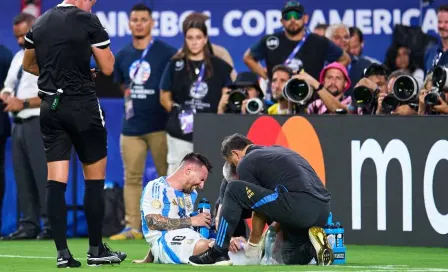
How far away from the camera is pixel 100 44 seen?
9922mm

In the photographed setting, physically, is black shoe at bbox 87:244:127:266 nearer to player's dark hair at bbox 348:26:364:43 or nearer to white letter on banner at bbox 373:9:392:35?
player's dark hair at bbox 348:26:364:43

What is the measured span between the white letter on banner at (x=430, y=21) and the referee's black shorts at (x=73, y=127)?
7448 millimetres

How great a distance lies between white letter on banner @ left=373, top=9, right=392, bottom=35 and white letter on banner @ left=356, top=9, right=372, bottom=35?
7 cm

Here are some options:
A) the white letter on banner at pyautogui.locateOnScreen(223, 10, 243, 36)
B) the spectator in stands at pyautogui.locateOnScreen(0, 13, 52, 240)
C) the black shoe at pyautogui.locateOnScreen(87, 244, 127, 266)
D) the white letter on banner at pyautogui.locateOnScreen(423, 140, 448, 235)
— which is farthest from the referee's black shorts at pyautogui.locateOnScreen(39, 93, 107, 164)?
the white letter on banner at pyautogui.locateOnScreen(223, 10, 243, 36)

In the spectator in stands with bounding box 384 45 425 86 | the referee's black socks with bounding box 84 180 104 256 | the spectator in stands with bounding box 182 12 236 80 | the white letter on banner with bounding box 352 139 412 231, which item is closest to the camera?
the referee's black socks with bounding box 84 180 104 256

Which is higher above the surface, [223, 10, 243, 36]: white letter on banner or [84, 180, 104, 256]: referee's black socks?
[223, 10, 243, 36]: white letter on banner

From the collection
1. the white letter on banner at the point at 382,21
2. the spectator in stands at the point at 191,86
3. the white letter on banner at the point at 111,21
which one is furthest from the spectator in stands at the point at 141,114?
the white letter on banner at the point at 382,21

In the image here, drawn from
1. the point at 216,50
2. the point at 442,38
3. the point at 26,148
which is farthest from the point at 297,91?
the point at 26,148

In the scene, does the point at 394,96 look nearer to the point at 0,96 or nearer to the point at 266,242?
the point at 266,242

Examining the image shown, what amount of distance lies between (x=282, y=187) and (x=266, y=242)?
1.64ft

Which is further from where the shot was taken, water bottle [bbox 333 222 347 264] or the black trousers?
water bottle [bbox 333 222 347 264]

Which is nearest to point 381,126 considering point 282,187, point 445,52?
point 445,52

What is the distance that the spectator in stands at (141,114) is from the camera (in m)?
15.2

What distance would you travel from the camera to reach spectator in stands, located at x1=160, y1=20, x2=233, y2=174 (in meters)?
14.7
